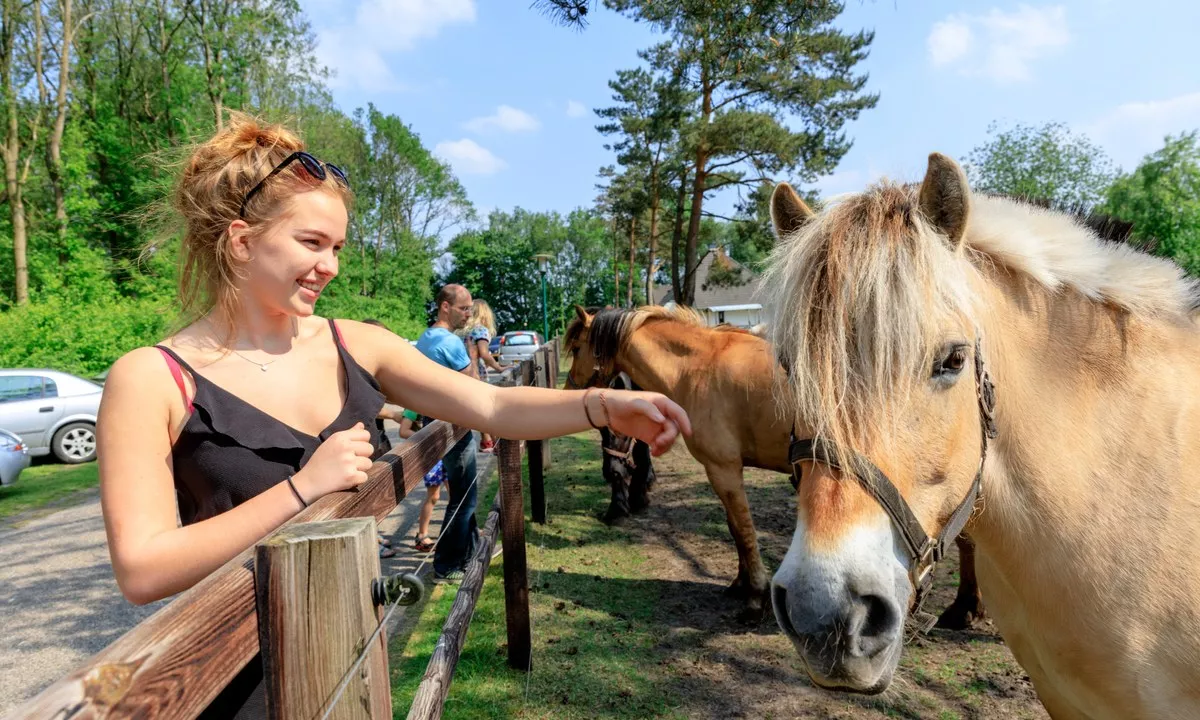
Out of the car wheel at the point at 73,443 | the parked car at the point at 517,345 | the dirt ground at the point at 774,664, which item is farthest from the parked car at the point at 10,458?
the parked car at the point at 517,345

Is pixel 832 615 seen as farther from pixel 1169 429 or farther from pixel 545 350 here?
pixel 545 350

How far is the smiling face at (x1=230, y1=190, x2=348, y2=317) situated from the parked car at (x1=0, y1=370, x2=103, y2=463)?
11692 millimetres

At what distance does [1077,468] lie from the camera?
167cm

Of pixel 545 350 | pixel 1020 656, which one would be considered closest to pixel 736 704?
pixel 1020 656

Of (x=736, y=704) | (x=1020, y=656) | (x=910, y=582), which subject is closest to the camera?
(x=910, y=582)

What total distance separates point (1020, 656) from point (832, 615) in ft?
3.91

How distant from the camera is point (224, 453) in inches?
50.4

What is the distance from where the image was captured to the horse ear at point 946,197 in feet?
5.06

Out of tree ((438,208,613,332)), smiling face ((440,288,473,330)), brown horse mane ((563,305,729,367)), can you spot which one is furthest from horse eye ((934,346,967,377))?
tree ((438,208,613,332))

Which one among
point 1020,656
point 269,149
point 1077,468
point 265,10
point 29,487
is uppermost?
point 265,10

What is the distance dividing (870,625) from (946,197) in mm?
1115

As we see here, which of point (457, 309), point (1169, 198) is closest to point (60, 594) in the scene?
point (457, 309)

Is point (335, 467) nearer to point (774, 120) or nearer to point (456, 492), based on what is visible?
point (456, 492)

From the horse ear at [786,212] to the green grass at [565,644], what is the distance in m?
A: 2.72
